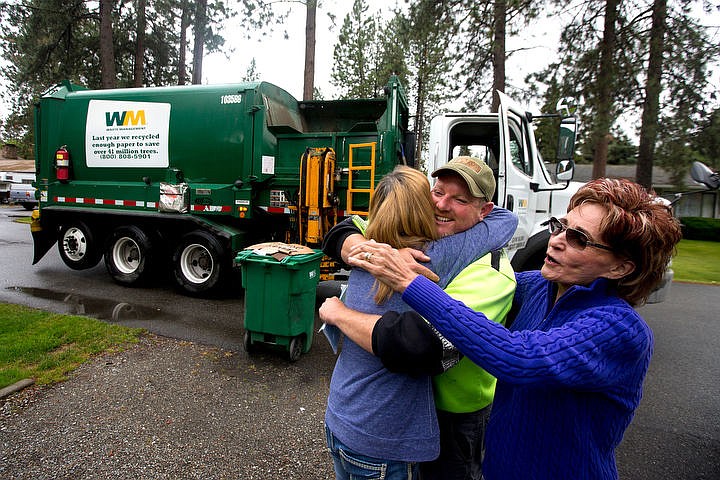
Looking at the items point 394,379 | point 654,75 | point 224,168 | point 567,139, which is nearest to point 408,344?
point 394,379

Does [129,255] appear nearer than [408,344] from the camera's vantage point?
No

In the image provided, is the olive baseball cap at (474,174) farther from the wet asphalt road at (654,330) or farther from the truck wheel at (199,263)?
the truck wheel at (199,263)

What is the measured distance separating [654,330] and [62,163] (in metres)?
9.54

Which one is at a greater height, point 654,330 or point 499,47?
point 499,47

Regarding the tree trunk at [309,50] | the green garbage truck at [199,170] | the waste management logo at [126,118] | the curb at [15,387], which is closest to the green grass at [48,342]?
the curb at [15,387]

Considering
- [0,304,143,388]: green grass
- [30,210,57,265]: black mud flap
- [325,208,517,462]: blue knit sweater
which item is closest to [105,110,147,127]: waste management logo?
[30,210,57,265]: black mud flap

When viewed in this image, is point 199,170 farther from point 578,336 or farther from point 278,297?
point 578,336

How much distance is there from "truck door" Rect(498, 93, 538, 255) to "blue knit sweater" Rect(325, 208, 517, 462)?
12.8ft

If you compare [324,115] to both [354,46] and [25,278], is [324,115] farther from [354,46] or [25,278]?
[354,46]

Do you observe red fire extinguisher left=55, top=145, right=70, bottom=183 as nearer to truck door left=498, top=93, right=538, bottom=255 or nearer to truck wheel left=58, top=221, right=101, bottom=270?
truck wheel left=58, top=221, right=101, bottom=270

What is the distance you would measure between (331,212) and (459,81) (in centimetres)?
849

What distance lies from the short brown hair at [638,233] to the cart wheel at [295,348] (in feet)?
11.4

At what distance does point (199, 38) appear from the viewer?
57.8 ft

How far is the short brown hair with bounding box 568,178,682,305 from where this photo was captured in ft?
3.88
